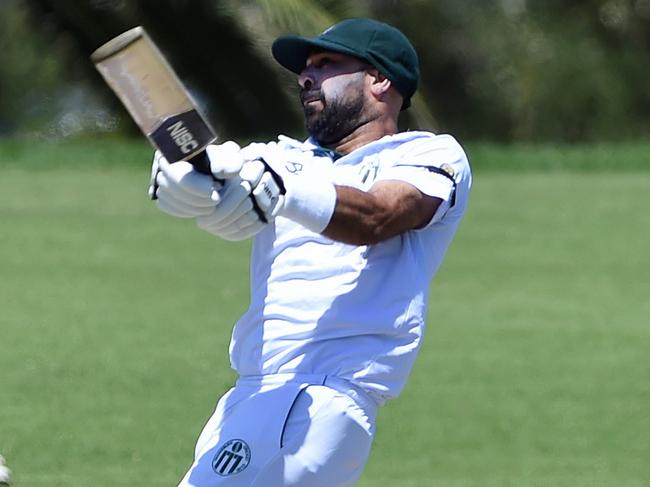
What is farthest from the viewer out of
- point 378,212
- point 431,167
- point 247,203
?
point 431,167

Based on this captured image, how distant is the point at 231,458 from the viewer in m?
4.37

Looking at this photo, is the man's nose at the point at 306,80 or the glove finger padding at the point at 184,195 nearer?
the glove finger padding at the point at 184,195

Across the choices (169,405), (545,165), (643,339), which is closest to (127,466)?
(169,405)

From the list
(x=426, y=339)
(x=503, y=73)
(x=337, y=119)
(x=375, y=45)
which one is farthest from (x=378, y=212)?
(x=503, y=73)

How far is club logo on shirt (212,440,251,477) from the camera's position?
4.35 m

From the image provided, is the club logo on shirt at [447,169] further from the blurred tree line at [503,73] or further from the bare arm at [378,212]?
the blurred tree line at [503,73]

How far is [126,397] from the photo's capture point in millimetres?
9797

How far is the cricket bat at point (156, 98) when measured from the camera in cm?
368

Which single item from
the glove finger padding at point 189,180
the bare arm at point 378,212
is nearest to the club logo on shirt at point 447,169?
the bare arm at point 378,212

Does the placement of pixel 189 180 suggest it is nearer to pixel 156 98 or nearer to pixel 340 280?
pixel 156 98

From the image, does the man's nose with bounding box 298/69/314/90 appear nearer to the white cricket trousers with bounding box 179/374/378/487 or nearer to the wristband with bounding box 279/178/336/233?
the wristband with bounding box 279/178/336/233

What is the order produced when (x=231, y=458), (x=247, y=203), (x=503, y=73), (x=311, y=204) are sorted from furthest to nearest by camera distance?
(x=503, y=73), (x=231, y=458), (x=311, y=204), (x=247, y=203)

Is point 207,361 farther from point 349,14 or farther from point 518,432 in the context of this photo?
point 349,14

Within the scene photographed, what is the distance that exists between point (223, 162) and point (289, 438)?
96 cm
